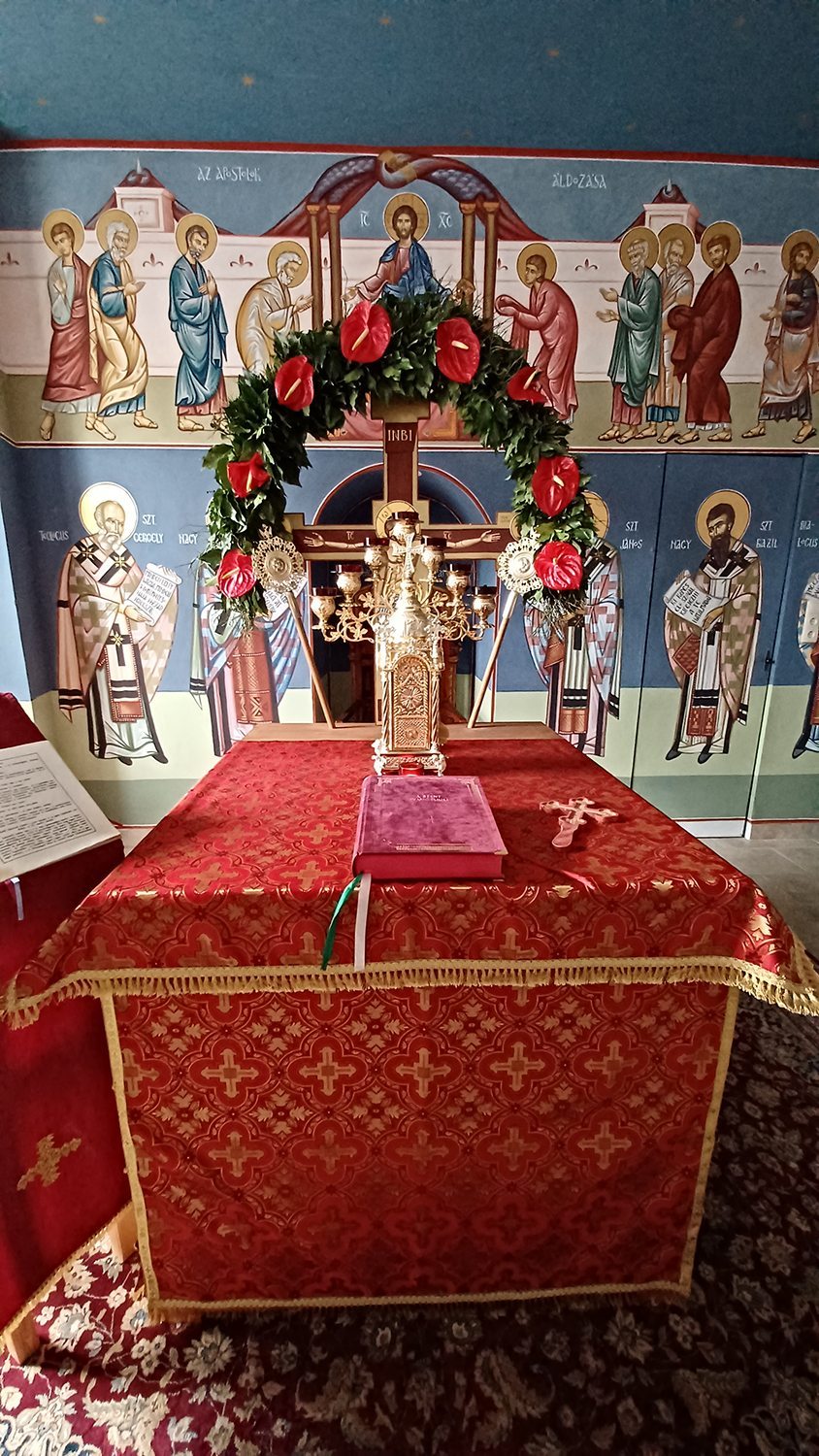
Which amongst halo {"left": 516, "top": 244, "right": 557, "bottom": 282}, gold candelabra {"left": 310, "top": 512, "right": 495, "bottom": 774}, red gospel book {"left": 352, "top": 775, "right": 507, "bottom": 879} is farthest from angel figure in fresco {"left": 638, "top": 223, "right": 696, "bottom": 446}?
red gospel book {"left": 352, "top": 775, "right": 507, "bottom": 879}

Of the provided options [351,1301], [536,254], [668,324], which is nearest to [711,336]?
[668,324]

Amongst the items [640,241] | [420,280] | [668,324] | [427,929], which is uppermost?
[640,241]

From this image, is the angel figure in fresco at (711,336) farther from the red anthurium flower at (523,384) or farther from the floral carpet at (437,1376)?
the floral carpet at (437,1376)

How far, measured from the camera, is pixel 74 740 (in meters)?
4.82

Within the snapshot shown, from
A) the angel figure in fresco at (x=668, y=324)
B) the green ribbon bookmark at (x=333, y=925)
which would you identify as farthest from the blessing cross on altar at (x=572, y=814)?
the angel figure in fresco at (x=668, y=324)

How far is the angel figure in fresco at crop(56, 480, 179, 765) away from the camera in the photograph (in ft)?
14.8

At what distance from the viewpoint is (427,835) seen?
1.46 metres

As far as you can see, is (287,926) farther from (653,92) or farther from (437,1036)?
(653,92)

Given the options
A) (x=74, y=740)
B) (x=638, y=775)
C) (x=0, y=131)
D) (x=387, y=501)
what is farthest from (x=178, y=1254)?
(x=0, y=131)

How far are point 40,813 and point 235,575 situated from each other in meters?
0.96

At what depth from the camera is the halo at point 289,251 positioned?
13.5 ft

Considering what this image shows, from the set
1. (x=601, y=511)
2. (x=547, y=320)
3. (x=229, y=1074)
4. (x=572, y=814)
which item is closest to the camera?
(x=229, y=1074)

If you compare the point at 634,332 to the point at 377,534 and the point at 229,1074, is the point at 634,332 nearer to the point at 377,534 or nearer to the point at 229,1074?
the point at 377,534

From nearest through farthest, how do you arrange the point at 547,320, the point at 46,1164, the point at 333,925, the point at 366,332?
the point at 333,925 → the point at 46,1164 → the point at 366,332 → the point at 547,320
